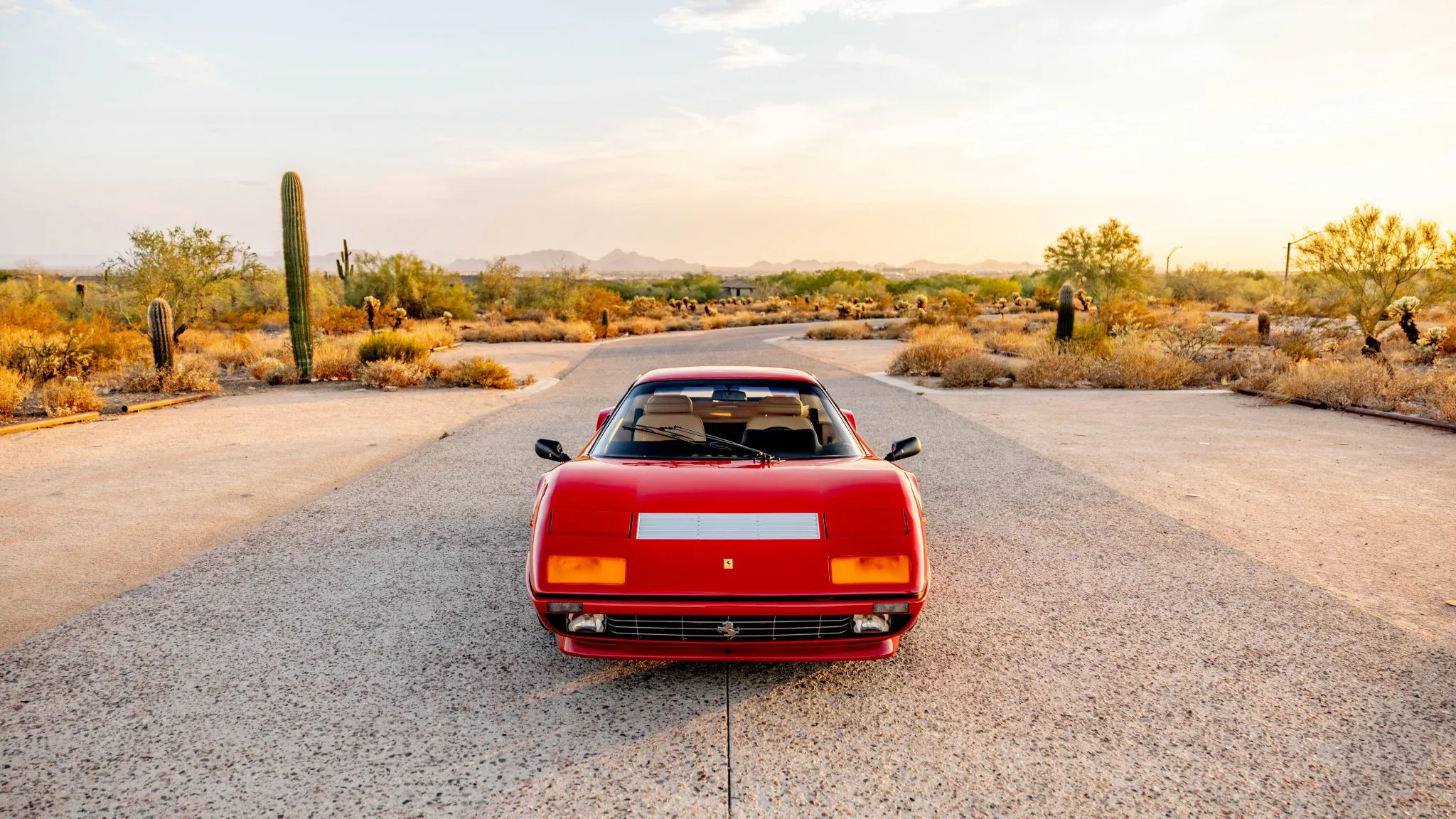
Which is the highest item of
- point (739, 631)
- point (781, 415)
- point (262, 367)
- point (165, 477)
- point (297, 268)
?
point (297, 268)

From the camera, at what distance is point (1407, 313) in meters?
17.3

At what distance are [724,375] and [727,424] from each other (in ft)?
1.57

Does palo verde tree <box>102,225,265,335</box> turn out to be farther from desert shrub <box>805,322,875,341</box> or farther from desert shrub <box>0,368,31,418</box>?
desert shrub <box>805,322,875,341</box>

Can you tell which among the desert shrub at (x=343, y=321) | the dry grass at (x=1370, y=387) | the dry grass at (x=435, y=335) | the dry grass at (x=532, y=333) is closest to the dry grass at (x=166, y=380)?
the dry grass at (x=435, y=335)

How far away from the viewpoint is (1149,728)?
10.7ft

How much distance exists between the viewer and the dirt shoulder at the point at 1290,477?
202 inches

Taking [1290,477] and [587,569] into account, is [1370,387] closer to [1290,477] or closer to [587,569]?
[1290,477]

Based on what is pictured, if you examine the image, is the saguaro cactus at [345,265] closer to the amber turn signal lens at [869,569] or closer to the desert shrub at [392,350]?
the desert shrub at [392,350]

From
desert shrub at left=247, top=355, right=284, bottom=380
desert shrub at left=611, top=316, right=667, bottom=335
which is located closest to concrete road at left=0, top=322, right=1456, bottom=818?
desert shrub at left=247, top=355, right=284, bottom=380

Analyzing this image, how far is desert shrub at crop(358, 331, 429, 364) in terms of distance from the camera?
17.0 metres

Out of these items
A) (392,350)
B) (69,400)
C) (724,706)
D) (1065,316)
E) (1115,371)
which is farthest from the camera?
(1065,316)

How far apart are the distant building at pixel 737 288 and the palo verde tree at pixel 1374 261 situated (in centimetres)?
5862

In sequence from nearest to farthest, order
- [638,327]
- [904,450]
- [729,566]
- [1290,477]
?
1. [729,566]
2. [904,450]
3. [1290,477]
4. [638,327]

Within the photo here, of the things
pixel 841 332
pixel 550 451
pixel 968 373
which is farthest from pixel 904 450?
pixel 841 332
